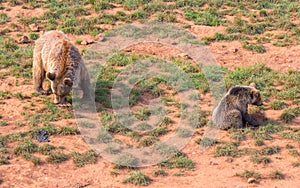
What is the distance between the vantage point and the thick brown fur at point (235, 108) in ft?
42.2

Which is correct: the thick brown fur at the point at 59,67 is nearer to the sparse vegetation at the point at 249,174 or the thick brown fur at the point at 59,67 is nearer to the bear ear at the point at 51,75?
the bear ear at the point at 51,75

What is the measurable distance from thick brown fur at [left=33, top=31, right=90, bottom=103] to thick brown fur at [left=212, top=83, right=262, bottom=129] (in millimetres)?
3192

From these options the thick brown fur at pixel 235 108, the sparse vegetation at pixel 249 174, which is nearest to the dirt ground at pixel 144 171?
the sparse vegetation at pixel 249 174

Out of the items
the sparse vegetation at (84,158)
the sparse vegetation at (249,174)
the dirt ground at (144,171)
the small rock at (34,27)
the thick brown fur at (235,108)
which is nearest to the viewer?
the dirt ground at (144,171)

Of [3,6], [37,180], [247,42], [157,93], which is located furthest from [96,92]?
[3,6]

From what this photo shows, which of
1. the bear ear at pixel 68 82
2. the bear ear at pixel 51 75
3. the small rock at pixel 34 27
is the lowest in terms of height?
the bear ear at pixel 68 82

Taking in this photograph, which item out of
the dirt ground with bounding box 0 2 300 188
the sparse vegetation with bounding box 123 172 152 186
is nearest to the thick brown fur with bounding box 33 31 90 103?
the dirt ground with bounding box 0 2 300 188

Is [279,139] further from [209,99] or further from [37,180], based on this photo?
[37,180]

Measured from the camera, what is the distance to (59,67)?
44.9 ft

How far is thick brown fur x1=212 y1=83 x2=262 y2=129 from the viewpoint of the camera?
12867 millimetres

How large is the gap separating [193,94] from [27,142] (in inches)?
167

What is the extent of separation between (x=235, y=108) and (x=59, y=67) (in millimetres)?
3970

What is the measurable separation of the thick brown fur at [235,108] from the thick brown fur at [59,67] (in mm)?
3192

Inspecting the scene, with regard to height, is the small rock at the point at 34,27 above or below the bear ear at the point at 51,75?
above
